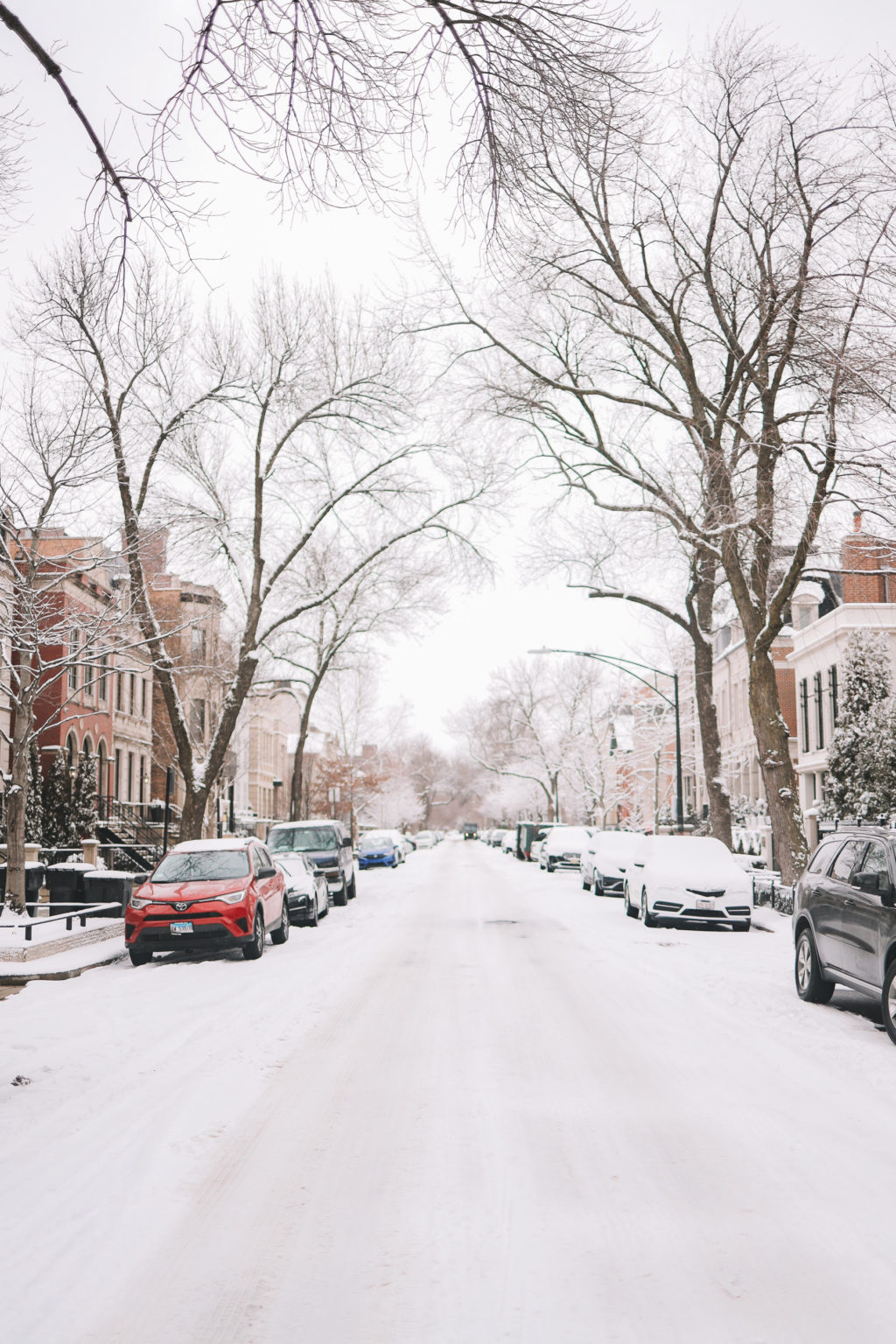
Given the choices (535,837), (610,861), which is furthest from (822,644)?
(535,837)

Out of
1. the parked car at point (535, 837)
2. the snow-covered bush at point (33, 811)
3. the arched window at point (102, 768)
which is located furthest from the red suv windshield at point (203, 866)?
the parked car at point (535, 837)

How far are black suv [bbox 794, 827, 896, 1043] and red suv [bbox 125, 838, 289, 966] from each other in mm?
7520

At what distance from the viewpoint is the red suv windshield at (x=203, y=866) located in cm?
1686

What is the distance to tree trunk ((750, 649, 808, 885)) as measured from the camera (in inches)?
906

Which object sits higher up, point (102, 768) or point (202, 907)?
point (102, 768)

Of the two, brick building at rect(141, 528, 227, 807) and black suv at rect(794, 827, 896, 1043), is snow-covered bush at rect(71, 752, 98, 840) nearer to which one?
brick building at rect(141, 528, 227, 807)

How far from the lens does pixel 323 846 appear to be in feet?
94.3

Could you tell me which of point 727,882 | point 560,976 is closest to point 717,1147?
point 560,976

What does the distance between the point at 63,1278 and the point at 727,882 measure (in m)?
17.7

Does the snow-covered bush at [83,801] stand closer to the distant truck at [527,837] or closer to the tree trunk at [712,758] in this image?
the tree trunk at [712,758]

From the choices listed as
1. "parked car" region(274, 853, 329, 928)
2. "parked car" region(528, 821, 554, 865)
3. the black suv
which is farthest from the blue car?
the black suv

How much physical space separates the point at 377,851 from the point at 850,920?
4588cm

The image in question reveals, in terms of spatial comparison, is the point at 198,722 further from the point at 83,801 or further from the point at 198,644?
the point at 83,801

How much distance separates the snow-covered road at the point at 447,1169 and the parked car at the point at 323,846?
1589 cm
